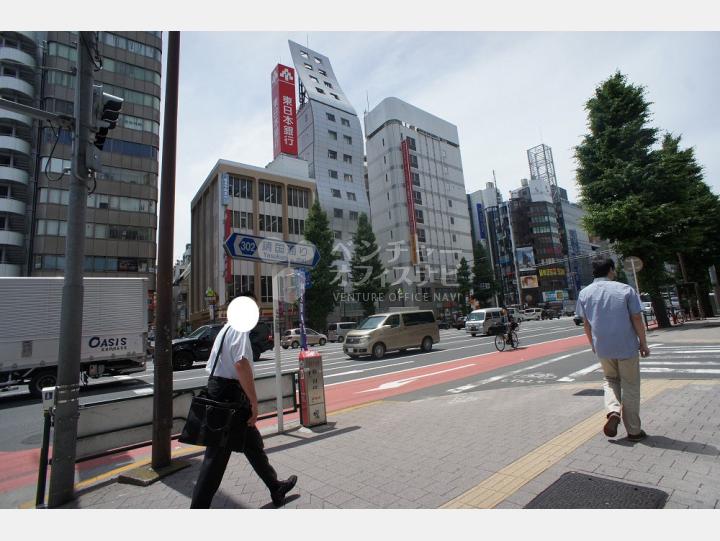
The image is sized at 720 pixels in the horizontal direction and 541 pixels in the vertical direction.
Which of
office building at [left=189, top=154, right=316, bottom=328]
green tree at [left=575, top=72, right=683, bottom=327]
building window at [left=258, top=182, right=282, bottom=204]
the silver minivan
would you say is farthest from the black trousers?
building window at [left=258, top=182, right=282, bottom=204]

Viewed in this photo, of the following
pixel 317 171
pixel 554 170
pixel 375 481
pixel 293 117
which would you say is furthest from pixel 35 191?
pixel 554 170

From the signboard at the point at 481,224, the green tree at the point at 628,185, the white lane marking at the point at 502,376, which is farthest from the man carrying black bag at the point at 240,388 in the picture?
the signboard at the point at 481,224

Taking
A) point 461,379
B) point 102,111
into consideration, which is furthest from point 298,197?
point 102,111

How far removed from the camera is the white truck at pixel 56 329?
35.3 feet

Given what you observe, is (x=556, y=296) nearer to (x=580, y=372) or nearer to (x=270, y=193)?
(x=270, y=193)

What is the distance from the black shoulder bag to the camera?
9.13 feet

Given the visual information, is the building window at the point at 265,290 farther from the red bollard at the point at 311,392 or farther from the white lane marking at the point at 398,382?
the red bollard at the point at 311,392

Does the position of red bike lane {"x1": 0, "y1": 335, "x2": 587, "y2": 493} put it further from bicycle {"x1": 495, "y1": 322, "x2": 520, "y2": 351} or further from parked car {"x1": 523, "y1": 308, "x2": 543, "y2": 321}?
parked car {"x1": 523, "y1": 308, "x2": 543, "y2": 321}

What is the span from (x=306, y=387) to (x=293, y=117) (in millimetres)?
42448

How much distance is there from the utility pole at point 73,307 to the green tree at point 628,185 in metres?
20.2

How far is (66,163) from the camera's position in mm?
32906

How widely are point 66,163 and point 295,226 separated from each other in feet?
72.0

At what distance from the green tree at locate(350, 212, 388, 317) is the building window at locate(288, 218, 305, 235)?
9.19m

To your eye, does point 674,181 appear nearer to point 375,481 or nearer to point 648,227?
point 648,227
